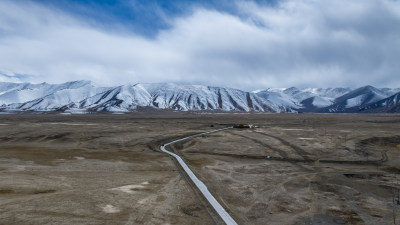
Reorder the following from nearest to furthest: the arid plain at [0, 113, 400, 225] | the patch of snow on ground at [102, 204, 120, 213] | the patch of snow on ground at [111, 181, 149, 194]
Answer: the arid plain at [0, 113, 400, 225], the patch of snow on ground at [102, 204, 120, 213], the patch of snow on ground at [111, 181, 149, 194]

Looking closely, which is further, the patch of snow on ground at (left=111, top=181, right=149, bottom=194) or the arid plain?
the patch of snow on ground at (left=111, top=181, right=149, bottom=194)

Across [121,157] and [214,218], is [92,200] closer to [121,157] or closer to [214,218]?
[214,218]

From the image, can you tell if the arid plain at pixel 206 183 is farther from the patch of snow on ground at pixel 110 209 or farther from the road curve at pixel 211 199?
the road curve at pixel 211 199

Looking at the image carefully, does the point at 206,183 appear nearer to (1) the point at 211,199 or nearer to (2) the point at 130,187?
(1) the point at 211,199

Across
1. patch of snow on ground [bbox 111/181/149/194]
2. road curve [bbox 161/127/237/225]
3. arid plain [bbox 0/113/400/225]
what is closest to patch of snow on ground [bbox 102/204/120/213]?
arid plain [bbox 0/113/400/225]

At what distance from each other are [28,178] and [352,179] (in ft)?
78.6

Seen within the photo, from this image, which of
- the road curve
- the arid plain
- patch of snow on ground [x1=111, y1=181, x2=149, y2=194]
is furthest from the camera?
patch of snow on ground [x1=111, y1=181, x2=149, y2=194]

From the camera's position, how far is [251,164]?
89.1 ft

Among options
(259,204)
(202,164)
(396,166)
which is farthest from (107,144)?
(396,166)

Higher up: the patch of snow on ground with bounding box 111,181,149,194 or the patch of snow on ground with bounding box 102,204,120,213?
the patch of snow on ground with bounding box 102,204,120,213

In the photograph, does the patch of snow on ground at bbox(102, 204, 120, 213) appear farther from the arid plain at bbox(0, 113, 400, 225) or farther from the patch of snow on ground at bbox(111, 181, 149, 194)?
the patch of snow on ground at bbox(111, 181, 149, 194)

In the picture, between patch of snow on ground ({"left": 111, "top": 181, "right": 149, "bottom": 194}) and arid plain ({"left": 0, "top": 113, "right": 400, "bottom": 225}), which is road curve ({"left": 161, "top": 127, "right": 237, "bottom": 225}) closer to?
arid plain ({"left": 0, "top": 113, "right": 400, "bottom": 225})

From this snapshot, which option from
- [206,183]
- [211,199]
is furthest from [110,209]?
[206,183]

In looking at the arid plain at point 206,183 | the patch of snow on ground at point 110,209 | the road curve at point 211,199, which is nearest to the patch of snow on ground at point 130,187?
the arid plain at point 206,183
